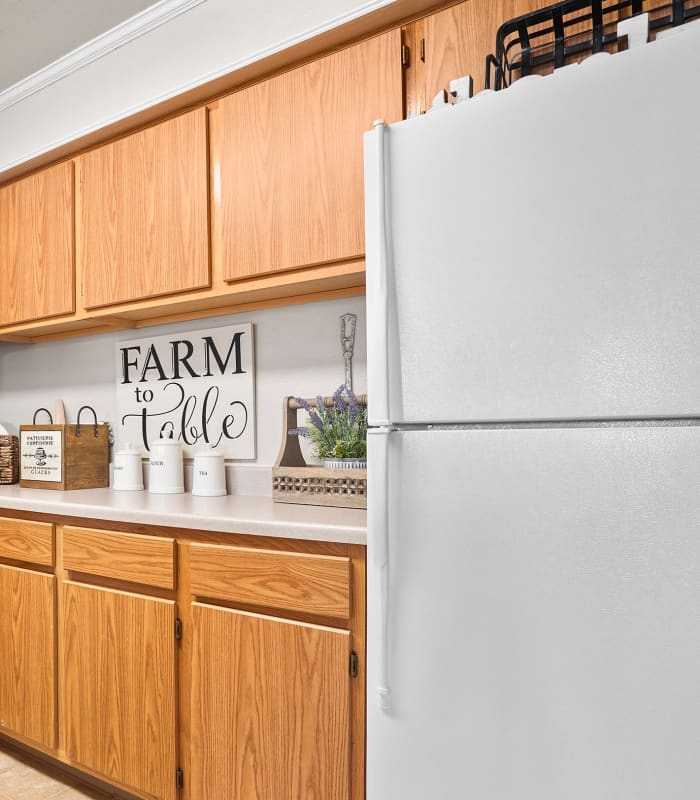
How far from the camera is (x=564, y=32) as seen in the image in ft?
4.31

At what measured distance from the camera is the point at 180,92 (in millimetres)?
1952

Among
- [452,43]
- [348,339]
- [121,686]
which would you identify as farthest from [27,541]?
[452,43]

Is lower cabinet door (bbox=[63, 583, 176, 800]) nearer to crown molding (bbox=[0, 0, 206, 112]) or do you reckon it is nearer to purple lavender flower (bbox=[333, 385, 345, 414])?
purple lavender flower (bbox=[333, 385, 345, 414])

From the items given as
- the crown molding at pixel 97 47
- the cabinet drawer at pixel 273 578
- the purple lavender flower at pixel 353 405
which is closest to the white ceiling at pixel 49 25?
the crown molding at pixel 97 47

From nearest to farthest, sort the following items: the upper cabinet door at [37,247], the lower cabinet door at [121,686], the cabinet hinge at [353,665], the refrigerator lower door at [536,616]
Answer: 1. the refrigerator lower door at [536,616]
2. the cabinet hinge at [353,665]
3. the lower cabinet door at [121,686]
4. the upper cabinet door at [37,247]

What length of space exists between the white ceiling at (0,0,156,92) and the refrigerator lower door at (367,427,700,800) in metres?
1.87

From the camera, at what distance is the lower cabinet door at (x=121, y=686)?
1.60 m

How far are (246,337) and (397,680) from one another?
138 centimetres

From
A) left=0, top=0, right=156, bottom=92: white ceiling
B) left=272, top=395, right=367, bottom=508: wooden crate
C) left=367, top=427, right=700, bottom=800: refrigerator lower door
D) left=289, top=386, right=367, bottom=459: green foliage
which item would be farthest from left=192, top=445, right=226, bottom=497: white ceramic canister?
left=0, top=0, right=156, bottom=92: white ceiling

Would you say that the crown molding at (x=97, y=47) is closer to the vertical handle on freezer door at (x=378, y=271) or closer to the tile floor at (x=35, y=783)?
the vertical handle on freezer door at (x=378, y=271)

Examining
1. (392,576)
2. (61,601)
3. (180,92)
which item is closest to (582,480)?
(392,576)

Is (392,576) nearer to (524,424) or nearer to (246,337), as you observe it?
(524,424)

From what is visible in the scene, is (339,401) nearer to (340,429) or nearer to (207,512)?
(340,429)

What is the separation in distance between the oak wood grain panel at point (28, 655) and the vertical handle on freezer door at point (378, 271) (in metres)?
1.35
